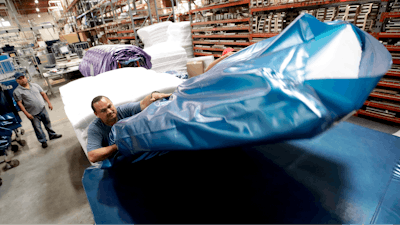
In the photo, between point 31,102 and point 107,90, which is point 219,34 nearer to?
point 107,90

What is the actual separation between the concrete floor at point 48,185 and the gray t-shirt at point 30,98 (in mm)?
713

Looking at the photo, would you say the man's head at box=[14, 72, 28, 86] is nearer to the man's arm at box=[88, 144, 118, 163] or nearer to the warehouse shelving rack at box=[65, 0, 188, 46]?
the man's arm at box=[88, 144, 118, 163]

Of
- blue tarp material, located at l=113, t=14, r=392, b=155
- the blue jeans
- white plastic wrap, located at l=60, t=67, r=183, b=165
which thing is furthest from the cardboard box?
blue tarp material, located at l=113, t=14, r=392, b=155

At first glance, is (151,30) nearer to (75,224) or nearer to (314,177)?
(75,224)

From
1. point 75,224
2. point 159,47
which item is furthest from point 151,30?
point 75,224

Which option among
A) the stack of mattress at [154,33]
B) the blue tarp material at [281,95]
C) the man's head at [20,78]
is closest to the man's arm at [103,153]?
the blue tarp material at [281,95]

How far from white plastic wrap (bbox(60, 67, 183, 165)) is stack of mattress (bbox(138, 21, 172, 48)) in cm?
352

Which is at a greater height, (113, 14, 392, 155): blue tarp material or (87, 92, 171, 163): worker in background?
(113, 14, 392, 155): blue tarp material

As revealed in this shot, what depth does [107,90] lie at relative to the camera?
2336mm

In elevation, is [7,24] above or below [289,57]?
above

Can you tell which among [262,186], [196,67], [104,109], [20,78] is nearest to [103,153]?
[104,109]

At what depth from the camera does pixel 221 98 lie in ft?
2.53

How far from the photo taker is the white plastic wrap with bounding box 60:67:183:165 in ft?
6.85

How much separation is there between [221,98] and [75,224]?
2281mm
